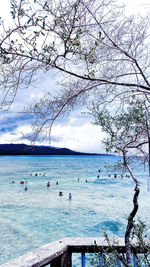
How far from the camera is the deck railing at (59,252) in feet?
5.76

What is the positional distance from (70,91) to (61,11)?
3.14 feet

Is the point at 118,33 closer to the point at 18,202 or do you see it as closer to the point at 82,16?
the point at 82,16

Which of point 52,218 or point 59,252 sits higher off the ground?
point 59,252

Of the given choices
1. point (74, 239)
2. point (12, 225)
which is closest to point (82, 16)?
point (74, 239)

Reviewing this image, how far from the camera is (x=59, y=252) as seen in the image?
1.94 m

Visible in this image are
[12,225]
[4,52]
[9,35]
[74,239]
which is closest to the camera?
[9,35]

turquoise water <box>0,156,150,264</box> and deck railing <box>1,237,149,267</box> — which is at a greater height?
deck railing <box>1,237,149,267</box>

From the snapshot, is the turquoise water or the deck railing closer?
the deck railing

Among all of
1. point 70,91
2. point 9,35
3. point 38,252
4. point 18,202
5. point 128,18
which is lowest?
point 18,202

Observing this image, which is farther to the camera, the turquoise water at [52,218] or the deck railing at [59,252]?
the turquoise water at [52,218]

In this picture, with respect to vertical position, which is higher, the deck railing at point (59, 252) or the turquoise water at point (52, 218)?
the deck railing at point (59, 252)

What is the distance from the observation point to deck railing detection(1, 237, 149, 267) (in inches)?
69.2

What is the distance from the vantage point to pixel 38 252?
1.91m

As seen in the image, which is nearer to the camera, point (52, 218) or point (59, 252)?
point (59, 252)
